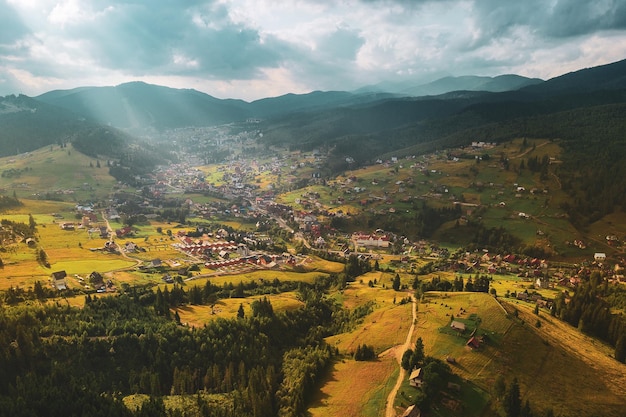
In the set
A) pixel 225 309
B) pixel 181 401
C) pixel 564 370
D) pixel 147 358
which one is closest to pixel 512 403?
pixel 564 370

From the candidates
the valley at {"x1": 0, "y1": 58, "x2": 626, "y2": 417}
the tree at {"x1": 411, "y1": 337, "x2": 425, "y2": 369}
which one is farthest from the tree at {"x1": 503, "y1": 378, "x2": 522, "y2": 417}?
the tree at {"x1": 411, "y1": 337, "x2": 425, "y2": 369}

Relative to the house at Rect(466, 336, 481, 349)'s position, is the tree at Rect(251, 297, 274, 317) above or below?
below

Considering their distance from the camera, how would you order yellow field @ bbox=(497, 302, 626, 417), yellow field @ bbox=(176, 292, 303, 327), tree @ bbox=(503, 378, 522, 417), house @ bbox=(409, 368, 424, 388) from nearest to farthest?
1. tree @ bbox=(503, 378, 522, 417)
2. yellow field @ bbox=(497, 302, 626, 417)
3. house @ bbox=(409, 368, 424, 388)
4. yellow field @ bbox=(176, 292, 303, 327)

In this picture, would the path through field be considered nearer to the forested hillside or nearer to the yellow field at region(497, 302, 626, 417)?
the forested hillside

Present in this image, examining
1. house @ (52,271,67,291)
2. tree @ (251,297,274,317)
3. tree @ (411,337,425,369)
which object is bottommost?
tree @ (251,297,274,317)

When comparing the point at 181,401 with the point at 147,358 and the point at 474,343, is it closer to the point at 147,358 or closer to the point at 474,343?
the point at 147,358

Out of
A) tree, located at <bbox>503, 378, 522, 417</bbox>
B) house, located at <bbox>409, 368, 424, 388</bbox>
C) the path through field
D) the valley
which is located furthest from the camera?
the valley
